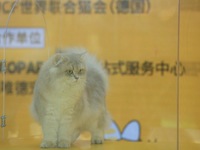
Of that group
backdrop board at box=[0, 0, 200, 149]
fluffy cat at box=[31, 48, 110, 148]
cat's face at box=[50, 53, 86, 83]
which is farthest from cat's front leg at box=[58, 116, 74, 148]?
backdrop board at box=[0, 0, 200, 149]

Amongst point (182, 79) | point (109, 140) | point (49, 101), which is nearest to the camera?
point (49, 101)

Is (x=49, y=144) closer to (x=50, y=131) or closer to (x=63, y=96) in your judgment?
(x=50, y=131)

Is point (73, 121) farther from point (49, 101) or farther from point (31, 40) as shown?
point (31, 40)

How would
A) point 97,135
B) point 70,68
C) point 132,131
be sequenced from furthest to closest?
1. point 132,131
2. point 97,135
3. point 70,68

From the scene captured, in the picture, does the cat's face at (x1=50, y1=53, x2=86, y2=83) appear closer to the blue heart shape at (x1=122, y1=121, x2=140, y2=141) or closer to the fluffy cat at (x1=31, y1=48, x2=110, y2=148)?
the fluffy cat at (x1=31, y1=48, x2=110, y2=148)

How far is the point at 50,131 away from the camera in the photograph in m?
2.03

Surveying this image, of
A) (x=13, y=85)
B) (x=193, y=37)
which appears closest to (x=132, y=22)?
(x=193, y=37)

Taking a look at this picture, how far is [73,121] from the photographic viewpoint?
205cm

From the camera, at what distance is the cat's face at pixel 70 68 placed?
1968 millimetres

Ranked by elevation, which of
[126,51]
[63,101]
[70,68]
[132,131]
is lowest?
[132,131]

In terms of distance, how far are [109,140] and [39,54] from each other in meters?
0.61

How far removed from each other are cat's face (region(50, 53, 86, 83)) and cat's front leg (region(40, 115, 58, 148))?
0.64ft

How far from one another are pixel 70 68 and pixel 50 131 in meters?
0.29

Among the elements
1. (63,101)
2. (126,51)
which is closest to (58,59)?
(63,101)
